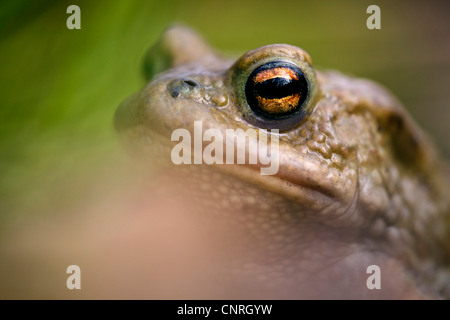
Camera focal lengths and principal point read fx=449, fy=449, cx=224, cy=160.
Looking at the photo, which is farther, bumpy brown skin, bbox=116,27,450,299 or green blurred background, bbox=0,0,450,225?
green blurred background, bbox=0,0,450,225

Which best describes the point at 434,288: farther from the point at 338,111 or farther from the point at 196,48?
the point at 196,48

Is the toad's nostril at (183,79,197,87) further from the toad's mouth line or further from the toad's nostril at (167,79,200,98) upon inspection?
the toad's mouth line

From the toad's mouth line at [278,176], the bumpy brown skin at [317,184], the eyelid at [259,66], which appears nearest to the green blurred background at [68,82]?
the bumpy brown skin at [317,184]

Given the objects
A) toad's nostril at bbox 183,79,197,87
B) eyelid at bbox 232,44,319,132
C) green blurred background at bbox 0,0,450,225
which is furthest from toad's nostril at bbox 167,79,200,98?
green blurred background at bbox 0,0,450,225

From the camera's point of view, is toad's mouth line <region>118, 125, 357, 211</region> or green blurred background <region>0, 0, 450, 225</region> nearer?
toad's mouth line <region>118, 125, 357, 211</region>

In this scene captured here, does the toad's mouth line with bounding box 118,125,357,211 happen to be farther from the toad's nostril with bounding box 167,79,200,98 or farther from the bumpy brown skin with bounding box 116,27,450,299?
the toad's nostril with bounding box 167,79,200,98

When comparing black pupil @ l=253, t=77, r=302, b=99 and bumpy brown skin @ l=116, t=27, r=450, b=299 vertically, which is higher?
black pupil @ l=253, t=77, r=302, b=99

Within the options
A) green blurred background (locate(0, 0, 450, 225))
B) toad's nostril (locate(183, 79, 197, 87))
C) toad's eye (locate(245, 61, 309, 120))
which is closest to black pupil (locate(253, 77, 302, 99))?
toad's eye (locate(245, 61, 309, 120))

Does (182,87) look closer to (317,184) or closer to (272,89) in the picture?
(272,89)
